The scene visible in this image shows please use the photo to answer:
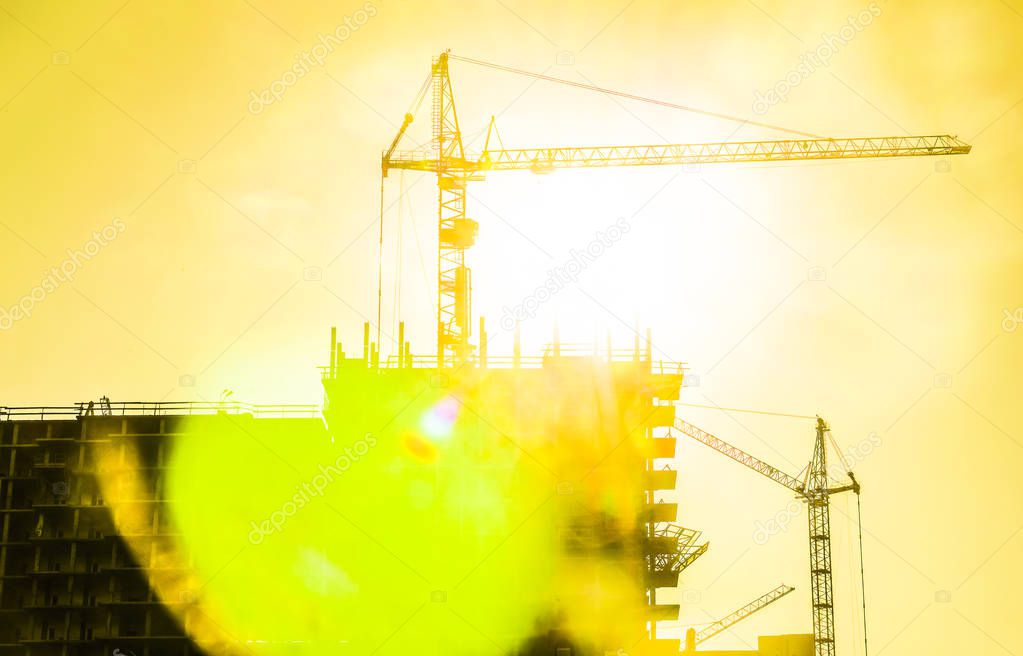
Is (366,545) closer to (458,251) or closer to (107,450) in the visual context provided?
(107,450)

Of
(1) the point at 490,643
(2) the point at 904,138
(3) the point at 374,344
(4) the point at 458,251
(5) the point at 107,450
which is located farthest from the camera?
(2) the point at 904,138

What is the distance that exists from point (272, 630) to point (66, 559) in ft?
44.5

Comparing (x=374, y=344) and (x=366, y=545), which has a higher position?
(x=374, y=344)

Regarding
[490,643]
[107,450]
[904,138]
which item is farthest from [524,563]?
[904,138]

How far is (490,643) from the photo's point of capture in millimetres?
76938

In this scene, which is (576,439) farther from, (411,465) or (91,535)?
(91,535)

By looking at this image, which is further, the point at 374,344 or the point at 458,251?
the point at 458,251

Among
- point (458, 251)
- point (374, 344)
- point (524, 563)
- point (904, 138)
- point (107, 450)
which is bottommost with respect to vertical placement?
point (524, 563)

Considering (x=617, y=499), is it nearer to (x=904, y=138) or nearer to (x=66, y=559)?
(x=66, y=559)

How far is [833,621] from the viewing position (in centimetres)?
13488

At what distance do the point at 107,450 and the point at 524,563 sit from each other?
1061 inches

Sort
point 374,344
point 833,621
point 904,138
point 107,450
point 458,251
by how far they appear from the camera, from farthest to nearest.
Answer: point 833,621 → point 904,138 → point 458,251 → point 374,344 → point 107,450

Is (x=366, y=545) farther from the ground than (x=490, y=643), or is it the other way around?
(x=366, y=545)

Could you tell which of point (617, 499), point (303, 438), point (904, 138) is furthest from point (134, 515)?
point (904, 138)
